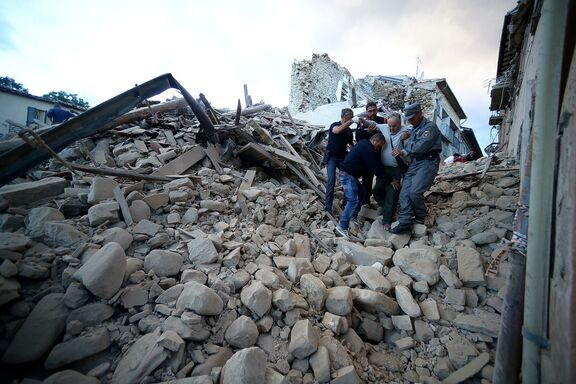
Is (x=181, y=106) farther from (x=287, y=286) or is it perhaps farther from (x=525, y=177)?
(x=525, y=177)

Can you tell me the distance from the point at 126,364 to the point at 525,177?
9.59ft

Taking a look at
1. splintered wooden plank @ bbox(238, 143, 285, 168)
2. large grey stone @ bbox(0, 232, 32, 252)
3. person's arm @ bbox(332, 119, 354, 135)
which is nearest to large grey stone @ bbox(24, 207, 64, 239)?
large grey stone @ bbox(0, 232, 32, 252)

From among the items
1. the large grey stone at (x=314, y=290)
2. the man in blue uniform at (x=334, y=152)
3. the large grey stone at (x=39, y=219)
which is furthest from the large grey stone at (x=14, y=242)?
the man in blue uniform at (x=334, y=152)

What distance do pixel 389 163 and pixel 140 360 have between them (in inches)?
156

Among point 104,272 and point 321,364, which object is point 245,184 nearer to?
point 104,272

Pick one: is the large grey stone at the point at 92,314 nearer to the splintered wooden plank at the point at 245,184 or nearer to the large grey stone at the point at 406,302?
the splintered wooden plank at the point at 245,184

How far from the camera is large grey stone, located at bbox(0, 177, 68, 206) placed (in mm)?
2857

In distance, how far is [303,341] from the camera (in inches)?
75.4

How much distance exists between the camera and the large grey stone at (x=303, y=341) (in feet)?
6.25

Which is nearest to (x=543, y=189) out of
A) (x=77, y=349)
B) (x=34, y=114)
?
(x=77, y=349)

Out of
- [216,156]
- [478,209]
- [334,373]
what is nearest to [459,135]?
[478,209]

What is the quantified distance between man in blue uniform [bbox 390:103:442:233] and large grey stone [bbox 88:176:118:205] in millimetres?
4104

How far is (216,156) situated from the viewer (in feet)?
16.8

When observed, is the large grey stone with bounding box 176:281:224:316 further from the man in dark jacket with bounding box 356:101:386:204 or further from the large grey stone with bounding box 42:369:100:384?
the man in dark jacket with bounding box 356:101:386:204
